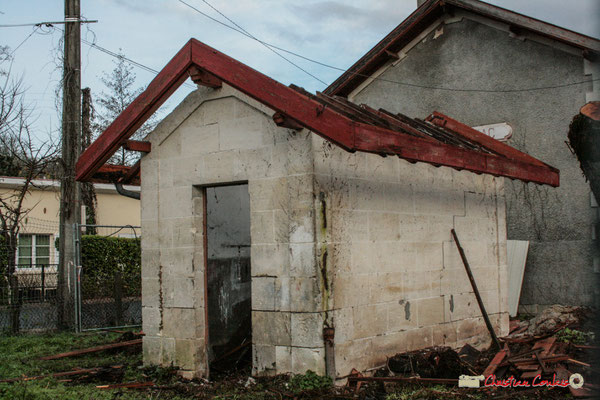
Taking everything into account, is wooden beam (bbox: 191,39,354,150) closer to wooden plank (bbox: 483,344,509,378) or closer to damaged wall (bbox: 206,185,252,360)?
damaged wall (bbox: 206,185,252,360)

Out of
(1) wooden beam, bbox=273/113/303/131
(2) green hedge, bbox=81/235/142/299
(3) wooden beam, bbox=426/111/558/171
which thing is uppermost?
(3) wooden beam, bbox=426/111/558/171

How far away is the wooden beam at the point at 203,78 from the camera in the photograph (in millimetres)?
7660

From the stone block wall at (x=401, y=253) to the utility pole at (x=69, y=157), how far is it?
7447 millimetres

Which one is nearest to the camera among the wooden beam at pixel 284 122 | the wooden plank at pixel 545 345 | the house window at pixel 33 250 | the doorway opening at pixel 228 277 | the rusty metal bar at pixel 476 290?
the wooden beam at pixel 284 122

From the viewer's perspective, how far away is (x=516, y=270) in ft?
40.9

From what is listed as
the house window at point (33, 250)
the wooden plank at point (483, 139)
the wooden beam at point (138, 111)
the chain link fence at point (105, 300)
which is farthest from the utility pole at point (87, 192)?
the wooden plank at point (483, 139)

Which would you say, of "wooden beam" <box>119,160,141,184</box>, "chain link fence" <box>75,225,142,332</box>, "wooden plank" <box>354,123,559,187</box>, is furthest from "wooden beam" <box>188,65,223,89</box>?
"chain link fence" <box>75,225,142,332</box>

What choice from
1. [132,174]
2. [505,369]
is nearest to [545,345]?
[505,369]

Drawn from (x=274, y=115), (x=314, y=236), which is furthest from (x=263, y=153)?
(x=314, y=236)

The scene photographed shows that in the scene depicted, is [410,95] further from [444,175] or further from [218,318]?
[218,318]

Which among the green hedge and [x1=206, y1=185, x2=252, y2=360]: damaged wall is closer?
[x1=206, y1=185, x2=252, y2=360]: damaged wall

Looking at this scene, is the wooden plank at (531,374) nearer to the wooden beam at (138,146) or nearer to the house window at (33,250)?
the wooden beam at (138,146)

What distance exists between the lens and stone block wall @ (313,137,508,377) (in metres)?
7.21

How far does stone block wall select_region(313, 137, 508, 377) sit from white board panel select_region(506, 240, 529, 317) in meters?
2.24
